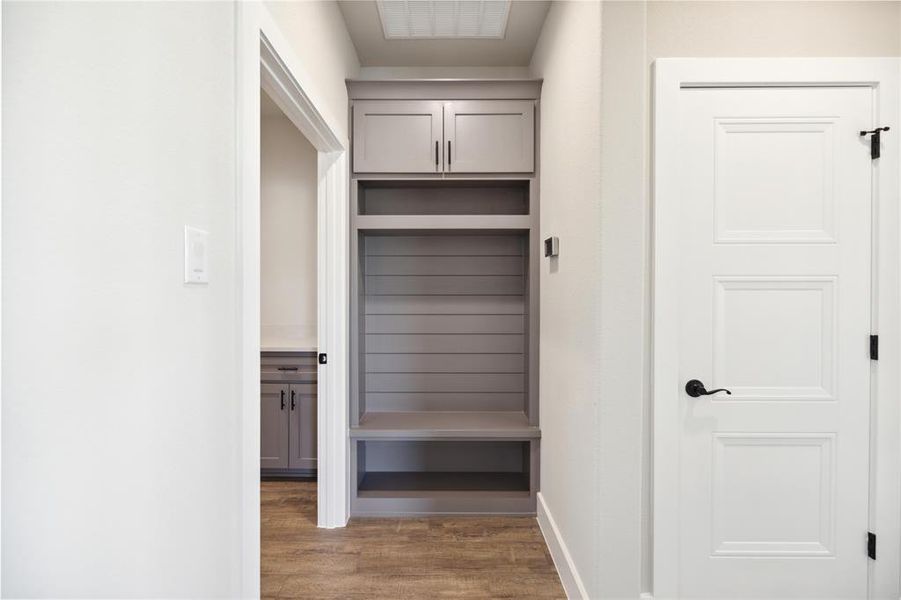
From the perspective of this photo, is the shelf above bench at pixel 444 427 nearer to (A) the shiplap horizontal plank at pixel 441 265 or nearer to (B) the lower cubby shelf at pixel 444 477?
(B) the lower cubby shelf at pixel 444 477

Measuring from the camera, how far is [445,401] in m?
3.23

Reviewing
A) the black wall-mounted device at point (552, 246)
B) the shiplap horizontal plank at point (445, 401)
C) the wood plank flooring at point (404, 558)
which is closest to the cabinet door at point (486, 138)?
the black wall-mounted device at point (552, 246)

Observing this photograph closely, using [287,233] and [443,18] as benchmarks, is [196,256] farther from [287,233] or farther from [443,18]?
[287,233]

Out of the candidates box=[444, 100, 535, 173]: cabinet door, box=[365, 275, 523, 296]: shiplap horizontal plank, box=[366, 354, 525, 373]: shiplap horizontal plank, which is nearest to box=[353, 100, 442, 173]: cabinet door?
box=[444, 100, 535, 173]: cabinet door

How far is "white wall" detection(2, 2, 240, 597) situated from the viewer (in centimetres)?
74

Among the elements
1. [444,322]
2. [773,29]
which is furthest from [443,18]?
[444,322]

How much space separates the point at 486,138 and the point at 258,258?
70.7 inches

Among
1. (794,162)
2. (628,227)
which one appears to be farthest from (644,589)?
(794,162)

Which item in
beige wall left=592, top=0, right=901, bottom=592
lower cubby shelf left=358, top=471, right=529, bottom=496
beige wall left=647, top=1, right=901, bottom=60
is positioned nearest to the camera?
beige wall left=592, top=0, right=901, bottom=592

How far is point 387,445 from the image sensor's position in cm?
324

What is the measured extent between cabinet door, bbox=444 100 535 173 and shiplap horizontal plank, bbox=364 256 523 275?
2.24 ft

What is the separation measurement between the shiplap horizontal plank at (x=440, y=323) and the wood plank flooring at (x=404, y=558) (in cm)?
120

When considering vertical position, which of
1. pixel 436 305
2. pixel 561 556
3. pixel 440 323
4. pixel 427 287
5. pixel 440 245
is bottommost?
pixel 561 556

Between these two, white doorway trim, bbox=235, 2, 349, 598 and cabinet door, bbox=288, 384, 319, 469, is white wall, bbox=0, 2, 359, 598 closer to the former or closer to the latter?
white doorway trim, bbox=235, 2, 349, 598
